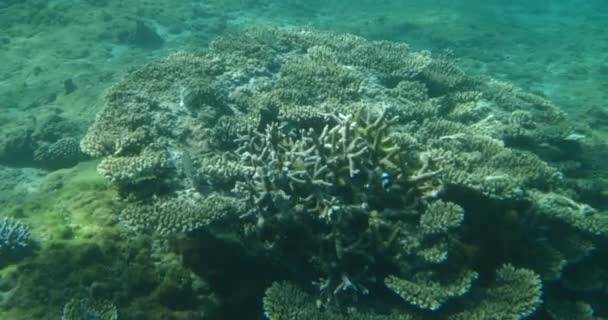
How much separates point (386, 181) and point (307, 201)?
2.94 feet

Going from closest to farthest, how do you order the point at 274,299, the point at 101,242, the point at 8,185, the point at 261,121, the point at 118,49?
the point at 274,299 < the point at 101,242 < the point at 261,121 < the point at 8,185 < the point at 118,49

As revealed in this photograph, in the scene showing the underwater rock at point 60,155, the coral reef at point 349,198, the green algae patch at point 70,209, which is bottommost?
the underwater rock at point 60,155

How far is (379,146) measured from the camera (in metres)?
4.88

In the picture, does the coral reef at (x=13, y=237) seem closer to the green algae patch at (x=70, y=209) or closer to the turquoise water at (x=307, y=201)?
the turquoise water at (x=307, y=201)

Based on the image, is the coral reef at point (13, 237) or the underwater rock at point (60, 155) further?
the underwater rock at point (60, 155)

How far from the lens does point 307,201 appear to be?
14.5ft

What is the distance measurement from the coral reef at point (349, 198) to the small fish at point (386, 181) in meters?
0.01

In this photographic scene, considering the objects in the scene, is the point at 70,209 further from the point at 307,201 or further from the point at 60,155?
the point at 307,201

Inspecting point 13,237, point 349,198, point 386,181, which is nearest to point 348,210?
point 349,198

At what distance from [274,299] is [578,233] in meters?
4.02

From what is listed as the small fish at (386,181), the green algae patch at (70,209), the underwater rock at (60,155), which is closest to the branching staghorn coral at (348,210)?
the small fish at (386,181)

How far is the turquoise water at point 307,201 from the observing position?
4.46m

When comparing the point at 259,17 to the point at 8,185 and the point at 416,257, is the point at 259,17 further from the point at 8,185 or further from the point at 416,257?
the point at 416,257

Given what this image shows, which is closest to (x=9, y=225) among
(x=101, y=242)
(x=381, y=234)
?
(x=101, y=242)
